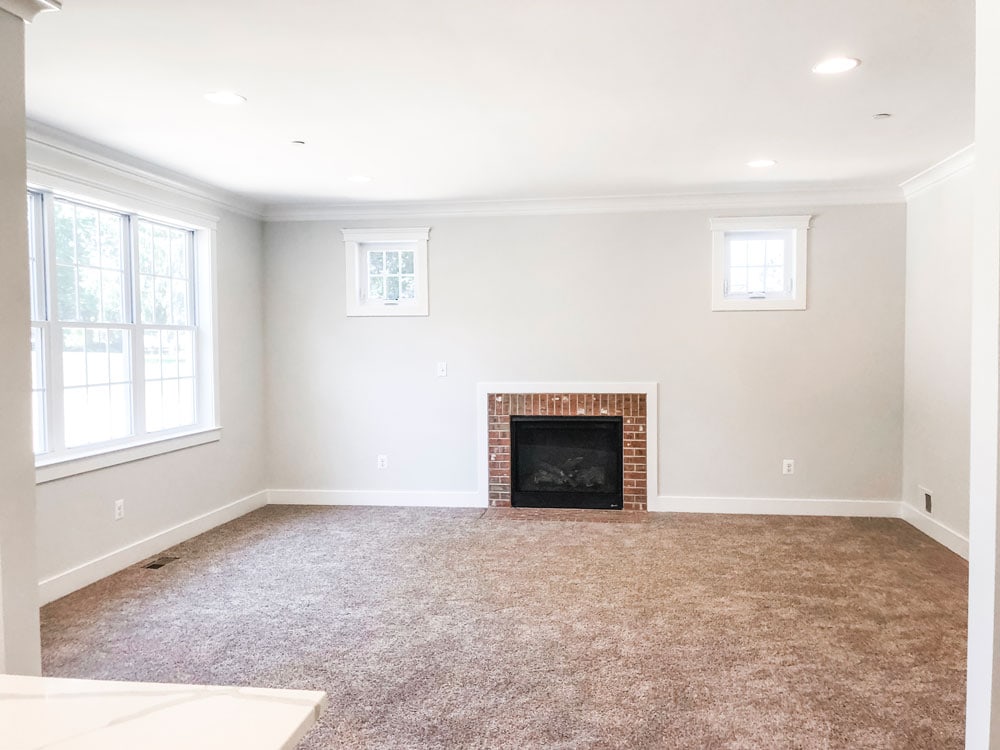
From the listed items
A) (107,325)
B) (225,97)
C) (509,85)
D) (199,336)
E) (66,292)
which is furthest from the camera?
(199,336)

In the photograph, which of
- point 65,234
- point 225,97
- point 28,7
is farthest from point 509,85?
→ point 65,234

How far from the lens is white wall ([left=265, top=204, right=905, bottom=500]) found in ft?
17.4

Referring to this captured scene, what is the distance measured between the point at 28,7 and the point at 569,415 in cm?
430

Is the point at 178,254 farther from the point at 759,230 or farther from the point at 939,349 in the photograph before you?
the point at 939,349

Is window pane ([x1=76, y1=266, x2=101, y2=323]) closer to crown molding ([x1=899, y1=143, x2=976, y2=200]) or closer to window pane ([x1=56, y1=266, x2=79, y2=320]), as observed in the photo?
window pane ([x1=56, y1=266, x2=79, y2=320])

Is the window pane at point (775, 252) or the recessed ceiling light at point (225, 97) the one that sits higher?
the recessed ceiling light at point (225, 97)

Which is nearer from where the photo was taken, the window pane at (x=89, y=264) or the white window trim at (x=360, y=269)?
the window pane at (x=89, y=264)

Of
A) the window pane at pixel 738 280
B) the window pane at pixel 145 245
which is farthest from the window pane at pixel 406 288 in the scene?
the window pane at pixel 738 280

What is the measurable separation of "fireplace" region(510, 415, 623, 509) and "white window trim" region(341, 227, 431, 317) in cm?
130

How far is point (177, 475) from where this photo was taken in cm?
471

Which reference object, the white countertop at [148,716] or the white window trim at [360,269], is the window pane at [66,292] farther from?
the white countertop at [148,716]

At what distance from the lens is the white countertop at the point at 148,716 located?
34.3 inches

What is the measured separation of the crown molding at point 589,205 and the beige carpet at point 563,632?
8.19ft

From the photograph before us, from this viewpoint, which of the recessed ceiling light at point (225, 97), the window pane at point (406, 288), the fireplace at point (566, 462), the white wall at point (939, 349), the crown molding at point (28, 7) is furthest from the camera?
the window pane at point (406, 288)
